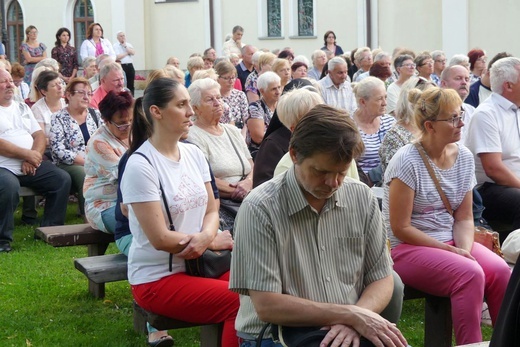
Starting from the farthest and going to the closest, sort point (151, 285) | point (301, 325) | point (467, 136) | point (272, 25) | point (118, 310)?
point (272, 25) → point (467, 136) → point (118, 310) → point (151, 285) → point (301, 325)

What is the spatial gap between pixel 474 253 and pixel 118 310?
2421mm

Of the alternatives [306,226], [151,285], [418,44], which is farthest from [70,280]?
[418,44]

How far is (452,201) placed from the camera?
540 centimetres

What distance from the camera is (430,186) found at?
17.5ft

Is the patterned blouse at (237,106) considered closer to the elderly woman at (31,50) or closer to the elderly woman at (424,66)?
the elderly woman at (424,66)

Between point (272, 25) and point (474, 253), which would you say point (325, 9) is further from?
point (474, 253)

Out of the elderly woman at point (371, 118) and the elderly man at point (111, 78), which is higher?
the elderly man at point (111, 78)

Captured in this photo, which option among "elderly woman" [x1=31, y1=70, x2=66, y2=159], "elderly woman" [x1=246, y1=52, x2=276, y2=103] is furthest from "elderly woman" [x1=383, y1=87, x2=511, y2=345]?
"elderly woman" [x1=246, y1=52, x2=276, y2=103]

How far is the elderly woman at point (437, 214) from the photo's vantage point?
5.18 m

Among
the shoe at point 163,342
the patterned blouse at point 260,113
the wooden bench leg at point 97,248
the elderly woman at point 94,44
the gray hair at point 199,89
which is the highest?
the elderly woman at point 94,44

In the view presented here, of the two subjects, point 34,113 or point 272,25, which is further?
point 272,25

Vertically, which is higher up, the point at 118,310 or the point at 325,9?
the point at 325,9

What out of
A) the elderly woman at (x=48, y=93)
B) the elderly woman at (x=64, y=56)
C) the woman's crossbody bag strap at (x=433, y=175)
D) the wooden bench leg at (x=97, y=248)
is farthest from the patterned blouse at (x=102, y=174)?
the elderly woman at (x=64, y=56)

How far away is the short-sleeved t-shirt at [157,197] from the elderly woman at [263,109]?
393cm
